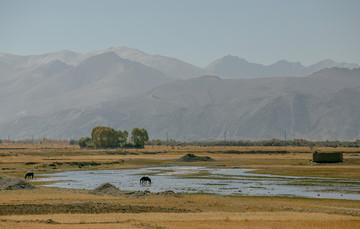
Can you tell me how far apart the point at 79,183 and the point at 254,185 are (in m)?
23.8

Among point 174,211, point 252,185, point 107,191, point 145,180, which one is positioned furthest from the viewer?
point 145,180

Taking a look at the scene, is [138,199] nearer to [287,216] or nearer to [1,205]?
[1,205]

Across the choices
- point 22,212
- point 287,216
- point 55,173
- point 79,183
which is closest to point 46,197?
point 22,212

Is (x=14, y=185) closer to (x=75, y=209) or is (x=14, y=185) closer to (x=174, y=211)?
(x=75, y=209)

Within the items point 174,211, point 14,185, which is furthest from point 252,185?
point 14,185

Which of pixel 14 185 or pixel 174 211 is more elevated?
pixel 14 185

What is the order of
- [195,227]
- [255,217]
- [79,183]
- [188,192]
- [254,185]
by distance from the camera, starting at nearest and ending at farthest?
[195,227], [255,217], [188,192], [254,185], [79,183]

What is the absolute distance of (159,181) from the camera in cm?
7738

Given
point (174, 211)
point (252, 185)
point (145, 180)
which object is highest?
point (145, 180)

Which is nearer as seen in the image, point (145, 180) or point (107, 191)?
A: point (107, 191)

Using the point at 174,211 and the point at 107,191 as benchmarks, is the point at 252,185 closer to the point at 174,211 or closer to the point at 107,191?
the point at 107,191

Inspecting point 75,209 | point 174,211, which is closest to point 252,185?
point 174,211

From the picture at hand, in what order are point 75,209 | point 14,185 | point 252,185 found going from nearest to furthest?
point 75,209, point 14,185, point 252,185

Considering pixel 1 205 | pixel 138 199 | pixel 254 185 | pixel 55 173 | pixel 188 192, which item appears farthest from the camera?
pixel 55 173
